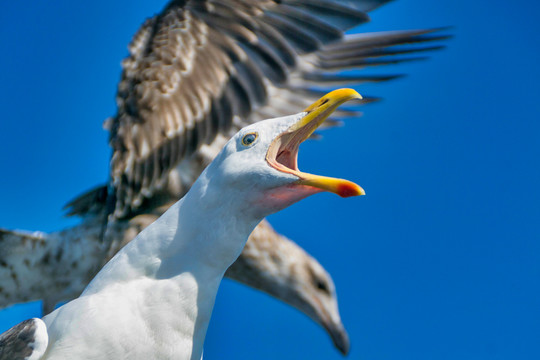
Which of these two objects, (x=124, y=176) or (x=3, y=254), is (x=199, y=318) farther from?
(x=3, y=254)

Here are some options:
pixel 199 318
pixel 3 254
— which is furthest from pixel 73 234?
pixel 199 318

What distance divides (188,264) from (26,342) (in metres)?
0.44

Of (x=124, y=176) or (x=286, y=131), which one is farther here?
(x=124, y=176)

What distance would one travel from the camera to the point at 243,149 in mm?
1567

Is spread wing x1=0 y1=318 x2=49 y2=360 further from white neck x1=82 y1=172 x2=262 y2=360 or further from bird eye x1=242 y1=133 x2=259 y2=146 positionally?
bird eye x1=242 y1=133 x2=259 y2=146

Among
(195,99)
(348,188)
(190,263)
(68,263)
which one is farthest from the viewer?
(68,263)

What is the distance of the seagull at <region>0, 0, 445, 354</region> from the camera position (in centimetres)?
323

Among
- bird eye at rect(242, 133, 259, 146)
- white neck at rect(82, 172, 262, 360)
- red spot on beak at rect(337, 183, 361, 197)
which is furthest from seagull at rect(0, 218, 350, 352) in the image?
red spot on beak at rect(337, 183, 361, 197)

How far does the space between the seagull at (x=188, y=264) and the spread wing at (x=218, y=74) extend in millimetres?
1645

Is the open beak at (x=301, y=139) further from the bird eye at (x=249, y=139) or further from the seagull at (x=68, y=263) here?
the seagull at (x=68, y=263)

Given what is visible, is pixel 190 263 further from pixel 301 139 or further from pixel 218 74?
pixel 218 74

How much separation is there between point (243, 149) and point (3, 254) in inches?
95.1

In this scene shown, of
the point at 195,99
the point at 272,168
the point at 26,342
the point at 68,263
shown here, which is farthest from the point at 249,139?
the point at 68,263

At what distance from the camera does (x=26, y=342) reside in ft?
4.95
